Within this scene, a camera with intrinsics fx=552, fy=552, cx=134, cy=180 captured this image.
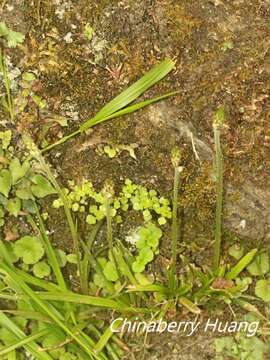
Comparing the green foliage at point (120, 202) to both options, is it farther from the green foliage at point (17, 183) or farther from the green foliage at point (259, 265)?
the green foliage at point (259, 265)

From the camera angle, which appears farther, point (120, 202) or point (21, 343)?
point (120, 202)

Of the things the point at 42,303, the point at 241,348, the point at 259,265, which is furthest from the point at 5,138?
the point at 241,348

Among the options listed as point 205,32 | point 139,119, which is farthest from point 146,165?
point 205,32

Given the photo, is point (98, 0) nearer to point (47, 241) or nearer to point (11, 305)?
point (47, 241)

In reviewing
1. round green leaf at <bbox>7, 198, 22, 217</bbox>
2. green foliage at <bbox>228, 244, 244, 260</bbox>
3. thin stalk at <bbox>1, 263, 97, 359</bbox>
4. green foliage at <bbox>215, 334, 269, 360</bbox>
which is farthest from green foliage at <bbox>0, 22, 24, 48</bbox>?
green foliage at <bbox>215, 334, 269, 360</bbox>

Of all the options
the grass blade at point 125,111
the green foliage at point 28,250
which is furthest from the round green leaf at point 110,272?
the grass blade at point 125,111

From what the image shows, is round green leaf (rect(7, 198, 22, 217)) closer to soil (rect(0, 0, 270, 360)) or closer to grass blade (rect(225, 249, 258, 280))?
soil (rect(0, 0, 270, 360))

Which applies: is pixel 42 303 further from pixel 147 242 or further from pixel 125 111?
pixel 125 111
